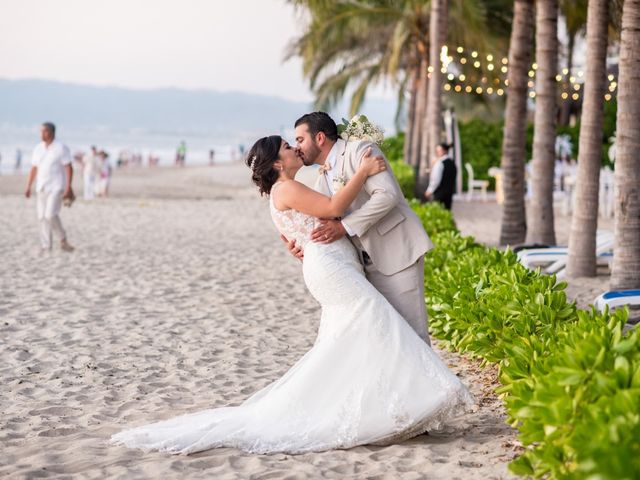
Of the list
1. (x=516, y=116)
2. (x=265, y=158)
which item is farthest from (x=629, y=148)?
(x=516, y=116)

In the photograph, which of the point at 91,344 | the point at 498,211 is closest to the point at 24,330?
the point at 91,344

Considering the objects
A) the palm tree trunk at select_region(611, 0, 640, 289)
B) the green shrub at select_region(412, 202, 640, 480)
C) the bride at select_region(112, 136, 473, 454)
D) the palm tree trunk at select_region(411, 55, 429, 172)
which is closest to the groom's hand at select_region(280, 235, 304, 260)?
the bride at select_region(112, 136, 473, 454)

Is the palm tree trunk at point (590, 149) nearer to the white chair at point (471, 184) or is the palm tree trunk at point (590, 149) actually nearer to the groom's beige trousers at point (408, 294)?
the groom's beige trousers at point (408, 294)

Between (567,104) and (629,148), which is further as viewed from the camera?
(567,104)

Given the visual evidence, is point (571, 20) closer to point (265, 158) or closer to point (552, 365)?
point (265, 158)

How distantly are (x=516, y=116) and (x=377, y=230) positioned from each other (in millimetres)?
8936

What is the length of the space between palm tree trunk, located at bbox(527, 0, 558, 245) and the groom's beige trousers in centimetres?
746

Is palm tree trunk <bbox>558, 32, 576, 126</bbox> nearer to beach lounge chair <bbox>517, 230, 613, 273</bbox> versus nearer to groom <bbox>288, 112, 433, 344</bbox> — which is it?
beach lounge chair <bbox>517, 230, 613, 273</bbox>

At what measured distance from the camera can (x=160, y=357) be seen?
7.73 metres

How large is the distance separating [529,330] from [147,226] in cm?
1544

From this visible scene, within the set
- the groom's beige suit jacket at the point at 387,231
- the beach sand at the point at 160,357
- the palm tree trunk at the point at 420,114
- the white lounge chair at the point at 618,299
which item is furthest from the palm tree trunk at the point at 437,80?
the groom's beige suit jacket at the point at 387,231

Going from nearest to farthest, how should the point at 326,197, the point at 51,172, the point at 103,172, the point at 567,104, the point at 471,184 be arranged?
the point at 326,197 < the point at 51,172 < the point at 471,184 < the point at 103,172 < the point at 567,104

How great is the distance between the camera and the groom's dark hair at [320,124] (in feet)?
17.6

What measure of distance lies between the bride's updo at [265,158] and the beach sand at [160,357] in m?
1.49
